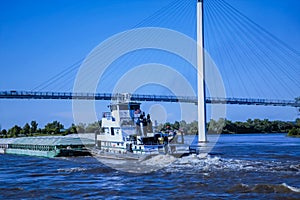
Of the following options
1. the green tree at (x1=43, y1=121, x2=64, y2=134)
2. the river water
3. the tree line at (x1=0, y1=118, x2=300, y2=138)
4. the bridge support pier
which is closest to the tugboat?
the river water

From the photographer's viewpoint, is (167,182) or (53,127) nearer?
(167,182)

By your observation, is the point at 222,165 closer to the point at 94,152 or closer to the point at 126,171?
the point at 126,171

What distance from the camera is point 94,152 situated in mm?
38594

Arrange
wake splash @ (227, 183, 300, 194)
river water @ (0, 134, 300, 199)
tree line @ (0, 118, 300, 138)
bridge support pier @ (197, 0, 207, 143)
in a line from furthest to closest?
tree line @ (0, 118, 300, 138) < bridge support pier @ (197, 0, 207, 143) < river water @ (0, 134, 300, 199) < wake splash @ (227, 183, 300, 194)

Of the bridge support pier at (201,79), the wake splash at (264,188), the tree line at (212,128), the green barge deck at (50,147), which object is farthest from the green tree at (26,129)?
the wake splash at (264,188)

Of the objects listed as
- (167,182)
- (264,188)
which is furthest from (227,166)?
(264,188)

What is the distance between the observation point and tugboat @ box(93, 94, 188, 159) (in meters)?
32.1

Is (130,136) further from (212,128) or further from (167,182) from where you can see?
(212,128)

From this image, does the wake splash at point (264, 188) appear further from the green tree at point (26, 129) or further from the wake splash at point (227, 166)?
the green tree at point (26, 129)

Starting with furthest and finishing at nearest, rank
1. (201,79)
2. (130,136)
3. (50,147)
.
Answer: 1. (201,79)
2. (50,147)
3. (130,136)

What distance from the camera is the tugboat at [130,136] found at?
32094 mm

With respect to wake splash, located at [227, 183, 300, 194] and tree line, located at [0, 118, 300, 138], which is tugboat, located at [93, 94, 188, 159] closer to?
wake splash, located at [227, 183, 300, 194]

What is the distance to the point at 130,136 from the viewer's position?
34.9m

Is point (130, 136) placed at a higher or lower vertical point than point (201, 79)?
lower
